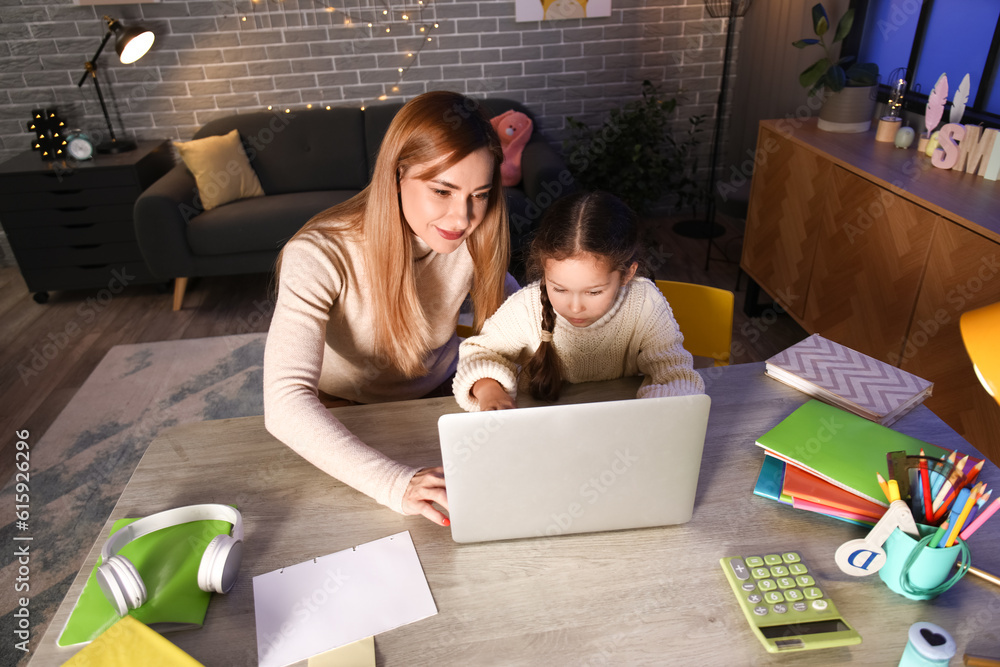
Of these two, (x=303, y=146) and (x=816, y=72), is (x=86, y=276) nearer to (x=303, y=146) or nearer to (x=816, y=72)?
(x=303, y=146)

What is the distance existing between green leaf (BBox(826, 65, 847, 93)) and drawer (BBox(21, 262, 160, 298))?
3.19 m

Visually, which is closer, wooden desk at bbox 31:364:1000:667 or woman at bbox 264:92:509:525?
wooden desk at bbox 31:364:1000:667

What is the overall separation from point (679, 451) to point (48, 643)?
783 mm


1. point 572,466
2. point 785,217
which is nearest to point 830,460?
point 572,466

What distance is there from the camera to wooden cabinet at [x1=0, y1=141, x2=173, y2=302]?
10.3ft

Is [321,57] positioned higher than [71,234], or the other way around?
[321,57]

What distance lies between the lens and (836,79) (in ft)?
8.00

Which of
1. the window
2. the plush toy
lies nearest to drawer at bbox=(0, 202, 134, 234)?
the plush toy

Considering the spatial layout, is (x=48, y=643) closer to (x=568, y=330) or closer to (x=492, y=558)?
(x=492, y=558)

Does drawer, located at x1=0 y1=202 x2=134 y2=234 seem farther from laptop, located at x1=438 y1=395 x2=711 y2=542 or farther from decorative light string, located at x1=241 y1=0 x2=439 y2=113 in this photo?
laptop, located at x1=438 y1=395 x2=711 y2=542

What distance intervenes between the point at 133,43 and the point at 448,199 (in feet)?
8.97

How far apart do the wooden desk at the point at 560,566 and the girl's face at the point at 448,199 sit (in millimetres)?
371

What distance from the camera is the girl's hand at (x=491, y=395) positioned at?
3.58 feet

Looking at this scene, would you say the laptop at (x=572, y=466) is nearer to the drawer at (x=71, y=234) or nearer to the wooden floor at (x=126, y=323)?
the wooden floor at (x=126, y=323)
